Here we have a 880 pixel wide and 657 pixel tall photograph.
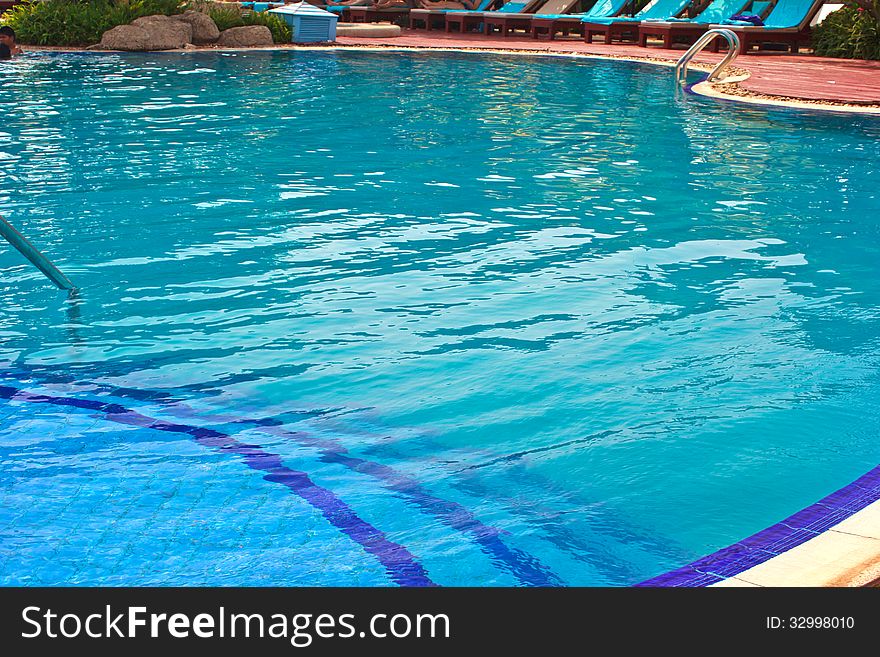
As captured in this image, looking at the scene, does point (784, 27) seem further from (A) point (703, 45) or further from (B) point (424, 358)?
(B) point (424, 358)

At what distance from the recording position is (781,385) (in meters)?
5.22

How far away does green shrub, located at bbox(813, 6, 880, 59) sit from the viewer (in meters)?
19.5

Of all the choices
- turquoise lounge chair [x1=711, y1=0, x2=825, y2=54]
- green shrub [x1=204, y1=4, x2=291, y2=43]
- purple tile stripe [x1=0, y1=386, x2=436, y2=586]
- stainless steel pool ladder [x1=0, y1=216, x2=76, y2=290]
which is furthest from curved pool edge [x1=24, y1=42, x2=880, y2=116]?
purple tile stripe [x1=0, y1=386, x2=436, y2=586]

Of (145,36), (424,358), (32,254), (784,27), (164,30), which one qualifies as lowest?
(424,358)

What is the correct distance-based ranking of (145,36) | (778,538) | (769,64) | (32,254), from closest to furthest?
(778,538)
(32,254)
(769,64)
(145,36)

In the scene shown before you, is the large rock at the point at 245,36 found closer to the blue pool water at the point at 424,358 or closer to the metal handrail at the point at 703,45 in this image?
the metal handrail at the point at 703,45

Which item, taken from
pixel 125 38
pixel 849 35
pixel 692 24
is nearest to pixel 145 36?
pixel 125 38

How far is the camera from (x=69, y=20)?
21750mm

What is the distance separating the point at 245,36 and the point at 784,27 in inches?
469

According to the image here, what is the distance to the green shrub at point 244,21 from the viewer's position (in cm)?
2339

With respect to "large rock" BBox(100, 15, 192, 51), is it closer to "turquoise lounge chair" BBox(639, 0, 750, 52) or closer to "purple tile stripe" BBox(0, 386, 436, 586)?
"turquoise lounge chair" BBox(639, 0, 750, 52)

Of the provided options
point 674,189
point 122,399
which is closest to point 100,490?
point 122,399

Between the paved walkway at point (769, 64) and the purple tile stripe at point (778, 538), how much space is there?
11759 millimetres

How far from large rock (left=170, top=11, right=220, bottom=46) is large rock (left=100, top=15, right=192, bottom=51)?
0.68 m
